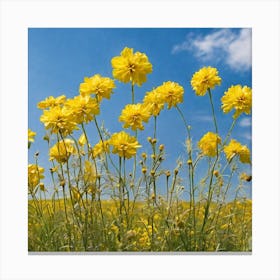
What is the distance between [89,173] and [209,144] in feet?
2.01

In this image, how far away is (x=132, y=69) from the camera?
8.37 feet

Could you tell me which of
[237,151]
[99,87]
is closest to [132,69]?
[99,87]

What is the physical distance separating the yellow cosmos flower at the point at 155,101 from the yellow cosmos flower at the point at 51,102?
0.42 meters

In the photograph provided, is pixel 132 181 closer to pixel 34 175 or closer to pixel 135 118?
pixel 135 118

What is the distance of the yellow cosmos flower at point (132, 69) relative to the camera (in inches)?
100

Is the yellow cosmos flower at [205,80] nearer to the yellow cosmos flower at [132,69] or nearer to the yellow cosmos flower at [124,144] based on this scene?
the yellow cosmos flower at [132,69]

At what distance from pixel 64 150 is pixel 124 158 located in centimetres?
30


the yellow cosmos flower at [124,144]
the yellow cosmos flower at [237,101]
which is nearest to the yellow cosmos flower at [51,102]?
the yellow cosmos flower at [124,144]
